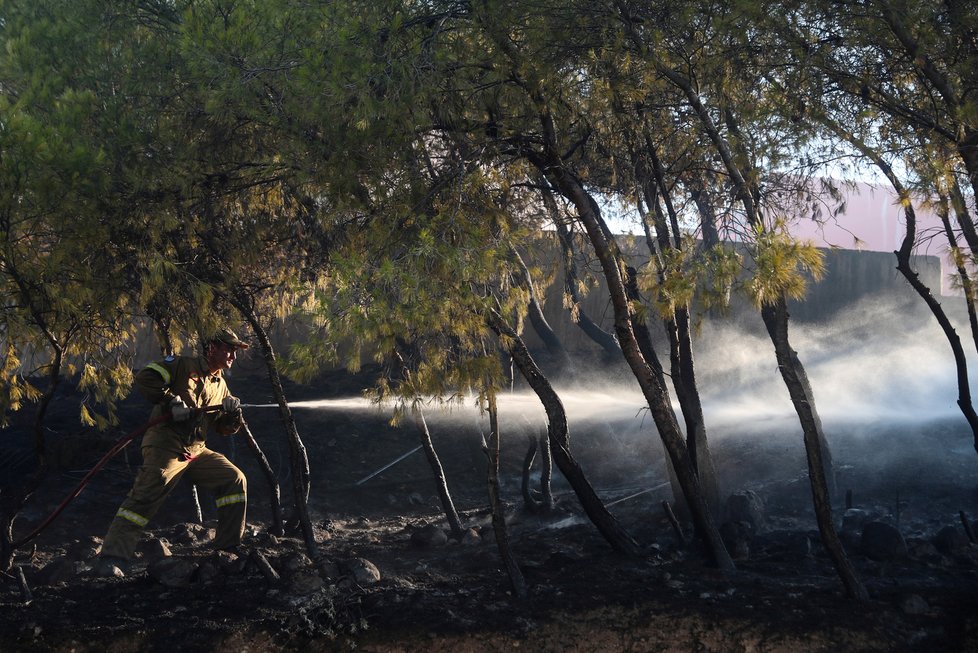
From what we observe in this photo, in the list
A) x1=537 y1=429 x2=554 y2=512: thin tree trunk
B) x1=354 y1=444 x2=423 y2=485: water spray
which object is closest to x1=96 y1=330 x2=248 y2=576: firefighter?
x1=537 y1=429 x2=554 y2=512: thin tree trunk

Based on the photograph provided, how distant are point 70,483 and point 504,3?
309 inches

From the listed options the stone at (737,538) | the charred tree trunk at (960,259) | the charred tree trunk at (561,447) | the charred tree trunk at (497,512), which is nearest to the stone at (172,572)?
the charred tree trunk at (497,512)

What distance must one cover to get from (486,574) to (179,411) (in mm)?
Answer: 2853

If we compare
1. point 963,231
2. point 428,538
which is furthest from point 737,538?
point 963,231

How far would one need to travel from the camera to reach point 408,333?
5.72 m

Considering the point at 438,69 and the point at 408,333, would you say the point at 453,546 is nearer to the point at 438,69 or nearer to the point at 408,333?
the point at 408,333

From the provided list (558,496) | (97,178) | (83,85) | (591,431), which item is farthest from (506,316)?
(591,431)

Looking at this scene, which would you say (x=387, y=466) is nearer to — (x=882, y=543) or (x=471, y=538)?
(x=471, y=538)

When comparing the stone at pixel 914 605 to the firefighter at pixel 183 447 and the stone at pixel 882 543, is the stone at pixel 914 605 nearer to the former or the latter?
the stone at pixel 882 543

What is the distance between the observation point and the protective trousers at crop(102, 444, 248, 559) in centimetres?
601

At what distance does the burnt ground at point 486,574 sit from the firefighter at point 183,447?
0.50 metres

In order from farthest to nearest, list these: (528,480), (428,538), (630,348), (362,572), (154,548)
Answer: (528,480) < (428,538) < (154,548) < (362,572) < (630,348)

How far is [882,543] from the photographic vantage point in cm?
808

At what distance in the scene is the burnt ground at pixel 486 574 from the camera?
579 centimetres
